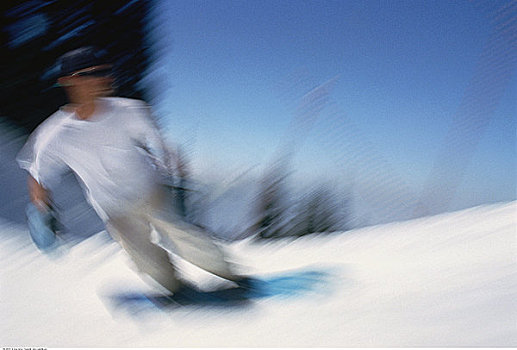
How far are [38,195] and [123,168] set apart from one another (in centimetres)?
29

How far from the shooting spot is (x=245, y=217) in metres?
1.42

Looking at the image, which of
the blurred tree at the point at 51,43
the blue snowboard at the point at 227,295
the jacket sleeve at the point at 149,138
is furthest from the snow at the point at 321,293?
the blurred tree at the point at 51,43

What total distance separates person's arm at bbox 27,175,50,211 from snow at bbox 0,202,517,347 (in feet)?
0.38

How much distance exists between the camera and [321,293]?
53.6 inches

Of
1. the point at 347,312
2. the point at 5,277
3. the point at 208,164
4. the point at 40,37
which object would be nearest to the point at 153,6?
the point at 40,37

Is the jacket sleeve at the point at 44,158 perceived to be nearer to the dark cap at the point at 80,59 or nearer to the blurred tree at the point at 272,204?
the dark cap at the point at 80,59

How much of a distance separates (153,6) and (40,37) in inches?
14.6

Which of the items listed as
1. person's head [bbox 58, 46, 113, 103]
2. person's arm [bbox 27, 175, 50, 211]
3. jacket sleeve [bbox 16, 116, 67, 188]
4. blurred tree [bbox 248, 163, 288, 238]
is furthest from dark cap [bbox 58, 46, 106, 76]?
blurred tree [bbox 248, 163, 288, 238]

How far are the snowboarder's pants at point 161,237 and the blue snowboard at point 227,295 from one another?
0.04 m

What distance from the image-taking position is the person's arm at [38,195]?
141cm

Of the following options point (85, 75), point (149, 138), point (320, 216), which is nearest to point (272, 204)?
point (320, 216)

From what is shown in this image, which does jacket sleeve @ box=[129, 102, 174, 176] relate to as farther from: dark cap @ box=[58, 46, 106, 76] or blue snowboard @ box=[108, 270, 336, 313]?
blue snowboard @ box=[108, 270, 336, 313]

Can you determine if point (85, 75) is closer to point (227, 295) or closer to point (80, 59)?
point (80, 59)

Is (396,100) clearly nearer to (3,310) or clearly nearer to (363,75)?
(363,75)
